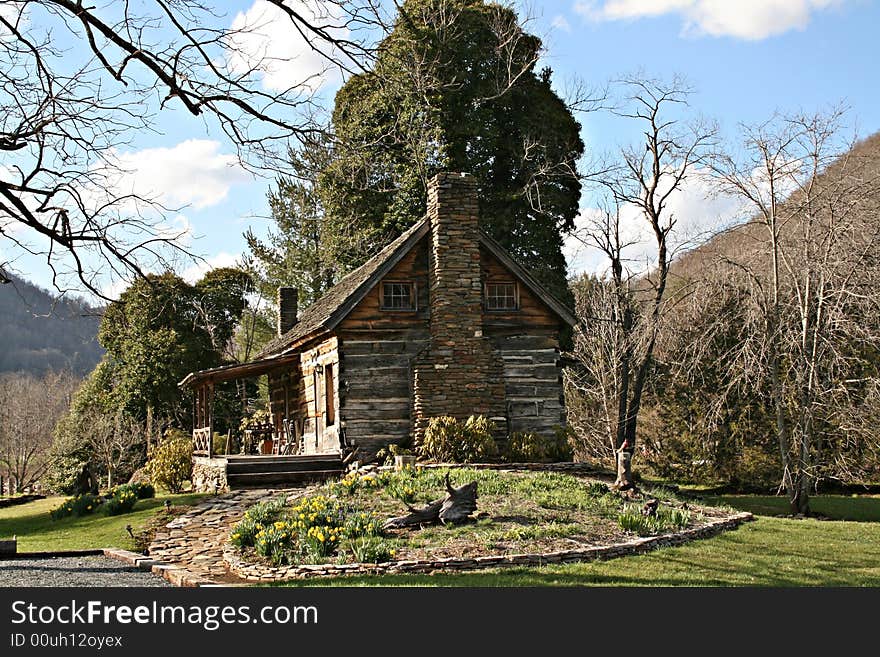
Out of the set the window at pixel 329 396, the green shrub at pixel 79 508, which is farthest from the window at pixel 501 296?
the green shrub at pixel 79 508

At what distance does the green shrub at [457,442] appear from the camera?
20.3 m

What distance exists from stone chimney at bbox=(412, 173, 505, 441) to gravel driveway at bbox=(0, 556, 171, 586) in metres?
9.49

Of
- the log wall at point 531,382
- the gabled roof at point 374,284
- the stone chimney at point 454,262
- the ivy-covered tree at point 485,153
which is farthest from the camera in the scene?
the ivy-covered tree at point 485,153

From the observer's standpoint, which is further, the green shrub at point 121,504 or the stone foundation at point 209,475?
the stone foundation at point 209,475

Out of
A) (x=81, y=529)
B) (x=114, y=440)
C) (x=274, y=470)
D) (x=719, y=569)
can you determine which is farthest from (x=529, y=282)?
(x=114, y=440)

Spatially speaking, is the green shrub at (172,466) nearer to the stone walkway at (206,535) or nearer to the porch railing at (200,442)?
the porch railing at (200,442)

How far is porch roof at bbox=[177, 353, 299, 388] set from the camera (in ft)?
77.6

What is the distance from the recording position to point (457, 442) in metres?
20.4

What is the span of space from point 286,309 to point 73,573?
22305 millimetres

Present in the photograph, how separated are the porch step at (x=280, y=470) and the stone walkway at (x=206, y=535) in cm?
85

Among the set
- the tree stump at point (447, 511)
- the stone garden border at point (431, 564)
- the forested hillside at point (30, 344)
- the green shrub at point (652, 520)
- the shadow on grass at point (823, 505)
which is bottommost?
the shadow on grass at point (823, 505)

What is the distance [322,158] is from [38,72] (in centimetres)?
419

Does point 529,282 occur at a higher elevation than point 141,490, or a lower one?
higher

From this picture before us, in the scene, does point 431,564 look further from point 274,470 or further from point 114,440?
point 114,440
